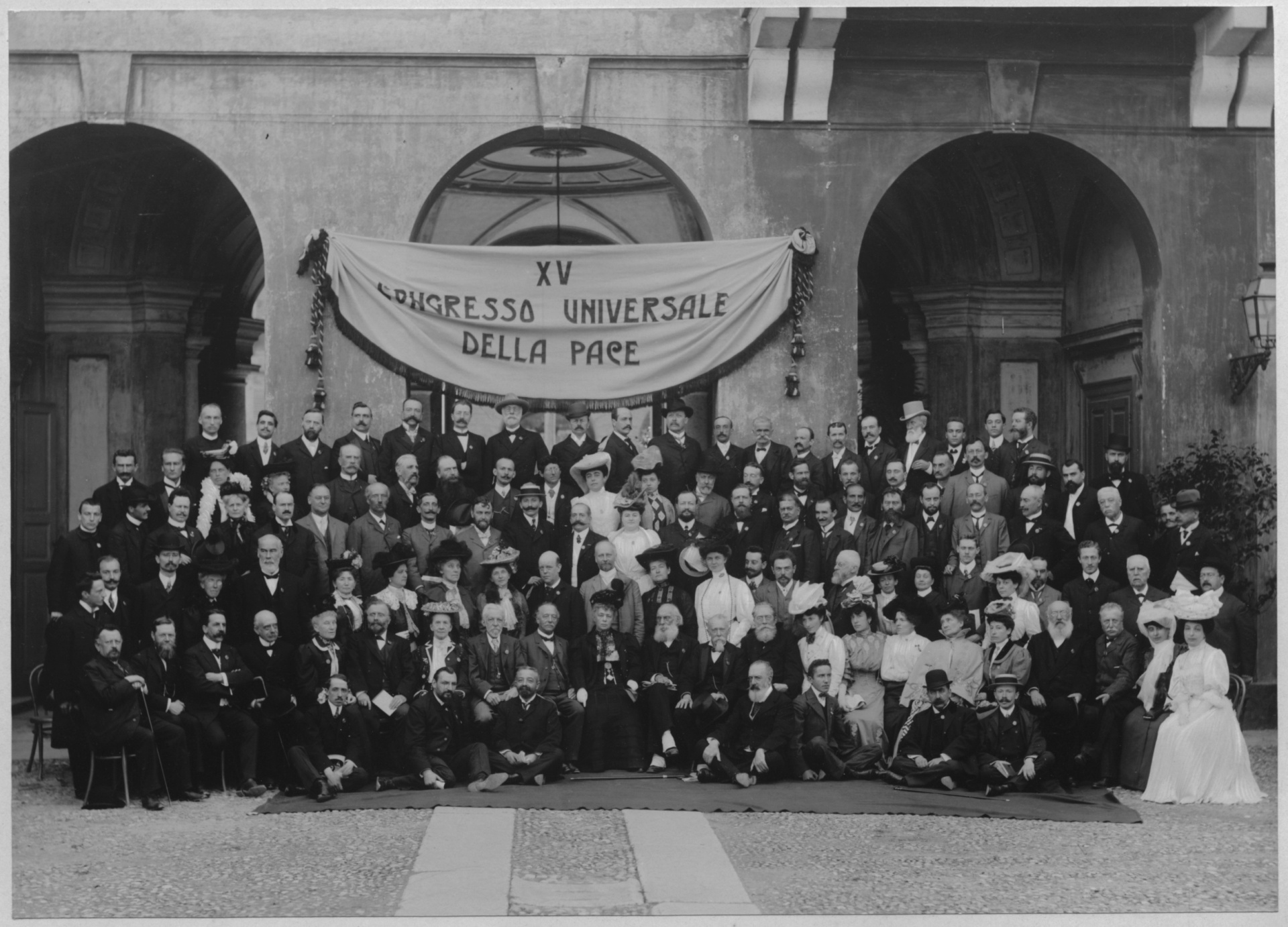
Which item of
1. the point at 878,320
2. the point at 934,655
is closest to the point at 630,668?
the point at 934,655

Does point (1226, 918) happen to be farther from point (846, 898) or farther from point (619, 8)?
point (619, 8)

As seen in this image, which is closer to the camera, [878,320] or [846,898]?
[846,898]

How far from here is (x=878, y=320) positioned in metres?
17.0

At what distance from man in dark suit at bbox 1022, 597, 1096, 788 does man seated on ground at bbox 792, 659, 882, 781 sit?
108 cm

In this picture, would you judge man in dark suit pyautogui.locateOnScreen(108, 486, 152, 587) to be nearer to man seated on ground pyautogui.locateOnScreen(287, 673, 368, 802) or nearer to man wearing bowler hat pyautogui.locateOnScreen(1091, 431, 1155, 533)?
man seated on ground pyautogui.locateOnScreen(287, 673, 368, 802)

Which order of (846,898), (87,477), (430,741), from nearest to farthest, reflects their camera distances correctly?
1. (846,898)
2. (430,741)
3. (87,477)

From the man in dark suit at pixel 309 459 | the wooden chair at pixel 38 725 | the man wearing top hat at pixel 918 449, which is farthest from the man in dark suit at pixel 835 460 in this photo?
the wooden chair at pixel 38 725

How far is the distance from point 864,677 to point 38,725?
5.38 m

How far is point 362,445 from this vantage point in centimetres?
1128

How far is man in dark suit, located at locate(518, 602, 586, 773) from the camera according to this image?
33.2ft

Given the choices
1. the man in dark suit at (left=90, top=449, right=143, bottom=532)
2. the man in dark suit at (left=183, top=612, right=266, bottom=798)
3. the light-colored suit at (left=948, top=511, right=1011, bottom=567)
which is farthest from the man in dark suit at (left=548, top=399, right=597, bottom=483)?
Result: the man in dark suit at (left=90, top=449, right=143, bottom=532)

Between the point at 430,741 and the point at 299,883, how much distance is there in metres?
2.27

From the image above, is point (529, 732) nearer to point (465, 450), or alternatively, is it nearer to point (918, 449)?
point (465, 450)

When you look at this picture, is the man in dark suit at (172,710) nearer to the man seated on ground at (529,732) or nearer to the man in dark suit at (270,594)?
the man in dark suit at (270,594)
